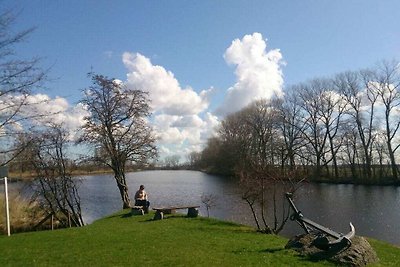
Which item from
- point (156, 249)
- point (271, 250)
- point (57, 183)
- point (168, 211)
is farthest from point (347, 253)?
point (57, 183)

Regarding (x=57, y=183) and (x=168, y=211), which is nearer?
(x=168, y=211)

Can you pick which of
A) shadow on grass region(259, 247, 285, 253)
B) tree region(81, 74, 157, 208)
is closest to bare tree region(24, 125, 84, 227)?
tree region(81, 74, 157, 208)

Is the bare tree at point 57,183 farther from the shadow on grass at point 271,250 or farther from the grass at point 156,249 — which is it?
the shadow on grass at point 271,250

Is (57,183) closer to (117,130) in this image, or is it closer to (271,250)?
(117,130)

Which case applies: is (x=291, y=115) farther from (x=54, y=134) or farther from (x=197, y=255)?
(x=197, y=255)

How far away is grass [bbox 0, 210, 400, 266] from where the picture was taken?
9.83m

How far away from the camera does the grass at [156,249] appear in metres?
9.83

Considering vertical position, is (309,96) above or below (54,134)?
above

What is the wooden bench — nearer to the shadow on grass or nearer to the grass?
the grass

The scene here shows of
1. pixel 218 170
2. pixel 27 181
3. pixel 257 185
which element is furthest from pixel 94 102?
pixel 218 170

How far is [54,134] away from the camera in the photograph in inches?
964

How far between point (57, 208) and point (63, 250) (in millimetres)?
15439

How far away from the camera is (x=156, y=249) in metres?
11.3

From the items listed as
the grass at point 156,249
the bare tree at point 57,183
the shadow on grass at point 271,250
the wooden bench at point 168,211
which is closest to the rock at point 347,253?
the grass at point 156,249
